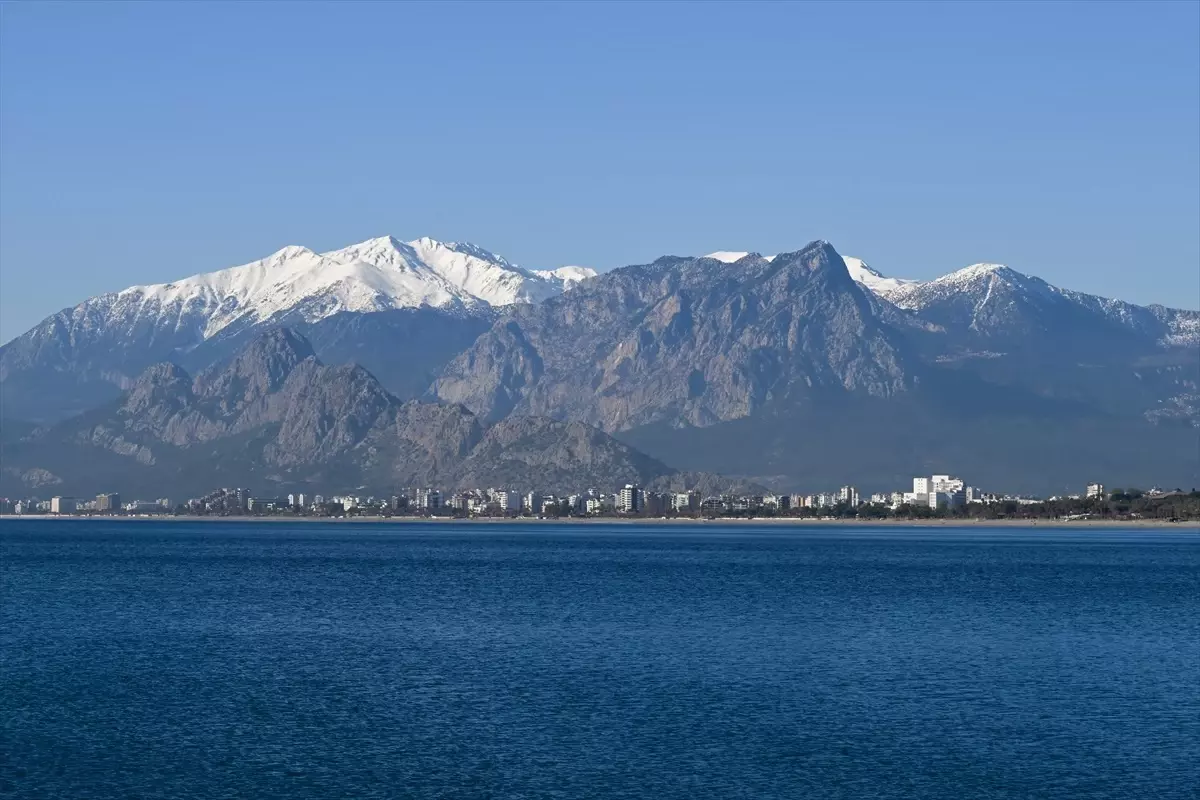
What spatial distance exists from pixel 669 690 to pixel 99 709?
2083 cm

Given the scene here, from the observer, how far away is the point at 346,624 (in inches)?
3780

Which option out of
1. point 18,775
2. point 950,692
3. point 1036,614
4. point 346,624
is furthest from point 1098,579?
point 18,775

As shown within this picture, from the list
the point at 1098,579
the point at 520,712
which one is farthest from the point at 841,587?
the point at 520,712

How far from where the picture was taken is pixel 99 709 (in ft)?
211

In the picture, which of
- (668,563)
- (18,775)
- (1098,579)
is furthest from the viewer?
(668,563)

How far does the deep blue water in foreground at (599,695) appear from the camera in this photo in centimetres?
5238

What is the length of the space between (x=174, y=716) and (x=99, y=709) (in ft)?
11.1

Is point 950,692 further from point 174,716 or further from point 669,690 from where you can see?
point 174,716

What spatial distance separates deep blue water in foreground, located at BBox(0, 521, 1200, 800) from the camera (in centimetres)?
5238

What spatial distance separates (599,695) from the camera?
67188mm

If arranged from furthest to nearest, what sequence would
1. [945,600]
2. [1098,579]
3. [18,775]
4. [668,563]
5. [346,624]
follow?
[668,563]
[1098,579]
[945,600]
[346,624]
[18,775]

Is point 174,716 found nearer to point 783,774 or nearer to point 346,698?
point 346,698

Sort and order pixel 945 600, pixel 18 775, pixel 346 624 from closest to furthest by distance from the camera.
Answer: pixel 18 775 → pixel 346 624 → pixel 945 600

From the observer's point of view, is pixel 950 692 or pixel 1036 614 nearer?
pixel 950 692
